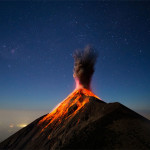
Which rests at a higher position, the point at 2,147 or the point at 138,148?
the point at 138,148

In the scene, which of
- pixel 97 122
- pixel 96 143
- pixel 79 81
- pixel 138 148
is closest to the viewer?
pixel 138 148

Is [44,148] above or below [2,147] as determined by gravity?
above

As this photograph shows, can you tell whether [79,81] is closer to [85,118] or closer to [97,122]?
[85,118]

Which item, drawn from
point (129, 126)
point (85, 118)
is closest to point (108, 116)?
point (129, 126)

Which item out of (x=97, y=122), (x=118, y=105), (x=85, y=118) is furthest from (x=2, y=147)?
(x=118, y=105)

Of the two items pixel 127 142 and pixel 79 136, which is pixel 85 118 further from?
pixel 127 142

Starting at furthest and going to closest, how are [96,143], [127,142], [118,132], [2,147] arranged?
[2,147], [118,132], [96,143], [127,142]

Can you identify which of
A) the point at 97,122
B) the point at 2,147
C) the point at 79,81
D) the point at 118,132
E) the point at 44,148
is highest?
the point at 79,81

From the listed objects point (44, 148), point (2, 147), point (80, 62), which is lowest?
point (2, 147)

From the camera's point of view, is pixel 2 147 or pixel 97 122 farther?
pixel 2 147
